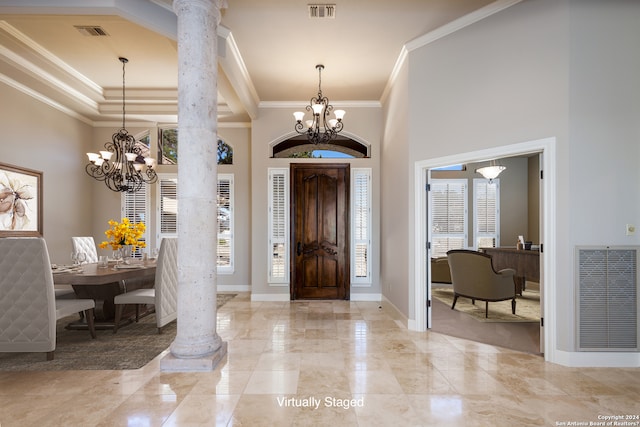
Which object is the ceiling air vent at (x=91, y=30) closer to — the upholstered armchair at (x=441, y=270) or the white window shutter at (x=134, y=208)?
the white window shutter at (x=134, y=208)

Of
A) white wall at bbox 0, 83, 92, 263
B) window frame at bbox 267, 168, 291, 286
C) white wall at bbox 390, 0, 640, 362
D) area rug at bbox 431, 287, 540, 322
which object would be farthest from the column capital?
area rug at bbox 431, 287, 540, 322

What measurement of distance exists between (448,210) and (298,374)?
21.1ft

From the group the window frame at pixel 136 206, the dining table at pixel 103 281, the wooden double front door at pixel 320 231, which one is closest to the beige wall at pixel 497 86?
the wooden double front door at pixel 320 231

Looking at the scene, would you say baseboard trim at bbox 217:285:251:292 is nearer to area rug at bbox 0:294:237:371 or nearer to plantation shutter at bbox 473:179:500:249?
area rug at bbox 0:294:237:371

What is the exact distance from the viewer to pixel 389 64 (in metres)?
4.86

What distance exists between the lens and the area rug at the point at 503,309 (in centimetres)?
487

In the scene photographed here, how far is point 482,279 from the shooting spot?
16.1 feet

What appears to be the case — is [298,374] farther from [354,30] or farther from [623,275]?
[354,30]

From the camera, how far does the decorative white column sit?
307 centimetres

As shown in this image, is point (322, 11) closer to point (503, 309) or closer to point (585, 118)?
point (585, 118)

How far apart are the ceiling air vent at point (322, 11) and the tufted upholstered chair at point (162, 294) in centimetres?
299

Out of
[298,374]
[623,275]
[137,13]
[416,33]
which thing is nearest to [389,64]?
[416,33]

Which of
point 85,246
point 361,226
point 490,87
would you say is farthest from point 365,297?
point 85,246

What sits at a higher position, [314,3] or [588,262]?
[314,3]
